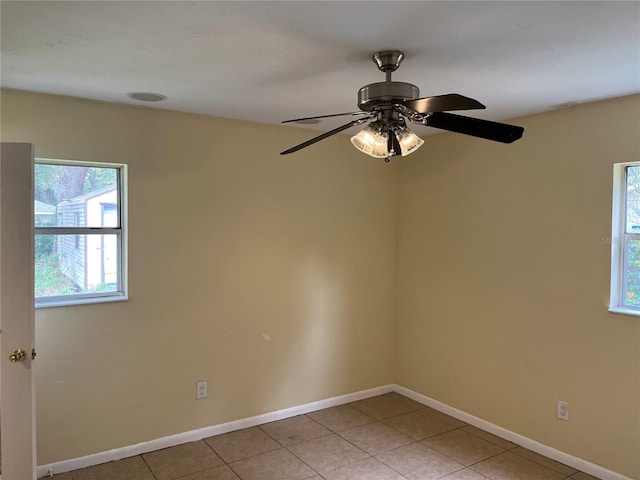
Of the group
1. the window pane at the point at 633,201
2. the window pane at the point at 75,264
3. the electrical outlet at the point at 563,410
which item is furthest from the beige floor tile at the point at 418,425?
the window pane at the point at 75,264

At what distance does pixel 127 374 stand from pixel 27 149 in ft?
5.29

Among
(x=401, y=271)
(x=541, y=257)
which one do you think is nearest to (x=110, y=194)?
(x=401, y=271)

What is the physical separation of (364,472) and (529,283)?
1726mm

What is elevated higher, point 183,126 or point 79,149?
point 183,126

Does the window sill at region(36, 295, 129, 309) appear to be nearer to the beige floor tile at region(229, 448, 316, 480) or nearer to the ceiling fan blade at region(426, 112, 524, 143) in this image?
the beige floor tile at region(229, 448, 316, 480)

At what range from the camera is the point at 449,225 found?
157 inches

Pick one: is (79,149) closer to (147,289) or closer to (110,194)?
(110,194)

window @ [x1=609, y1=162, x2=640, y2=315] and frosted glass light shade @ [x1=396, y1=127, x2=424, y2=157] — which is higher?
frosted glass light shade @ [x1=396, y1=127, x2=424, y2=157]

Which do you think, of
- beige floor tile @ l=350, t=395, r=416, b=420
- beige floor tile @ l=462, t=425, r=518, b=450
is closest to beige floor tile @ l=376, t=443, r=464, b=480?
beige floor tile @ l=462, t=425, r=518, b=450

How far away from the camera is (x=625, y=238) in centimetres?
295

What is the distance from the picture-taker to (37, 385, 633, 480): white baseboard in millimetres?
3004

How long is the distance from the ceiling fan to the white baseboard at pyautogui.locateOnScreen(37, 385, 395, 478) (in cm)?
249

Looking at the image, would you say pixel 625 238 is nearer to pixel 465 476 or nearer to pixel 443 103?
pixel 465 476

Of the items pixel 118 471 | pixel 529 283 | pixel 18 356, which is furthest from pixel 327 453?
pixel 18 356
